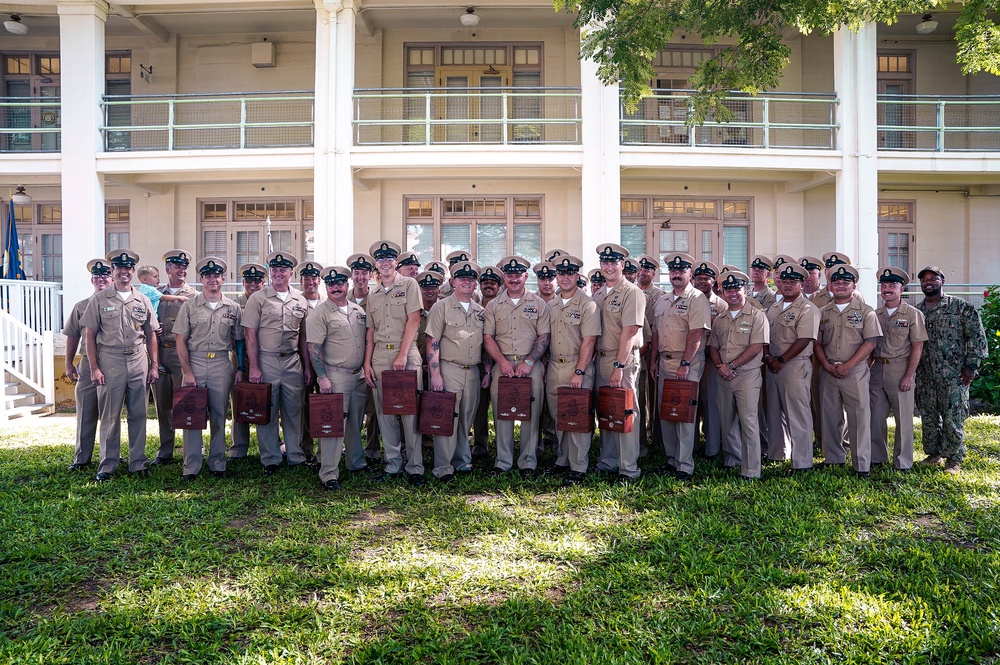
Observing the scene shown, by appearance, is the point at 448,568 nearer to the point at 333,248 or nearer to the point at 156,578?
the point at 156,578

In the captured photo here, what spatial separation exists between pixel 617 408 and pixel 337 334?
2543 millimetres

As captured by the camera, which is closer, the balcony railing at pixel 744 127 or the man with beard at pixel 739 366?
the man with beard at pixel 739 366

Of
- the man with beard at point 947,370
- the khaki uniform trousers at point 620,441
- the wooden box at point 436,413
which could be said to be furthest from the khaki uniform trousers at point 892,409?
the wooden box at point 436,413

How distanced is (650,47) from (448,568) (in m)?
5.46

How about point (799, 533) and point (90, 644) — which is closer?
point (90, 644)

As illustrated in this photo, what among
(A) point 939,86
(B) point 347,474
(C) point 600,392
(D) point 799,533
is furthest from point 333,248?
(A) point 939,86

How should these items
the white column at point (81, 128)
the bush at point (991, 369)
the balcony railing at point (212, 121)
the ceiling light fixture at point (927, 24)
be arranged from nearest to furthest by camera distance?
the bush at point (991, 369), the white column at point (81, 128), the ceiling light fixture at point (927, 24), the balcony railing at point (212, 121)

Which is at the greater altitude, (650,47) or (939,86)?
(939,86)

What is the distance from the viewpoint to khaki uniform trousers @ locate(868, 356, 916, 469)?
6.07m

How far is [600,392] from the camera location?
19.1ft

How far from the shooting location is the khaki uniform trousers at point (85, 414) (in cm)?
633

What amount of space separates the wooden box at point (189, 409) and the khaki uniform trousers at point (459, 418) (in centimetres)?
208

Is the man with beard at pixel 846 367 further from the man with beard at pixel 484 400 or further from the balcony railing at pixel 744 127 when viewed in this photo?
the balcony railing at pixel 744 127

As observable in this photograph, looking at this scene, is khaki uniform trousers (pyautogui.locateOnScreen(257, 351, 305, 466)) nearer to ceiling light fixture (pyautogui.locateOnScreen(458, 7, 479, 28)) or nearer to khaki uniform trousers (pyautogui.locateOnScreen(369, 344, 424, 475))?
khaki uniform trousers (pyautogui.locateOnScreen(369, 344, 424, 475))
